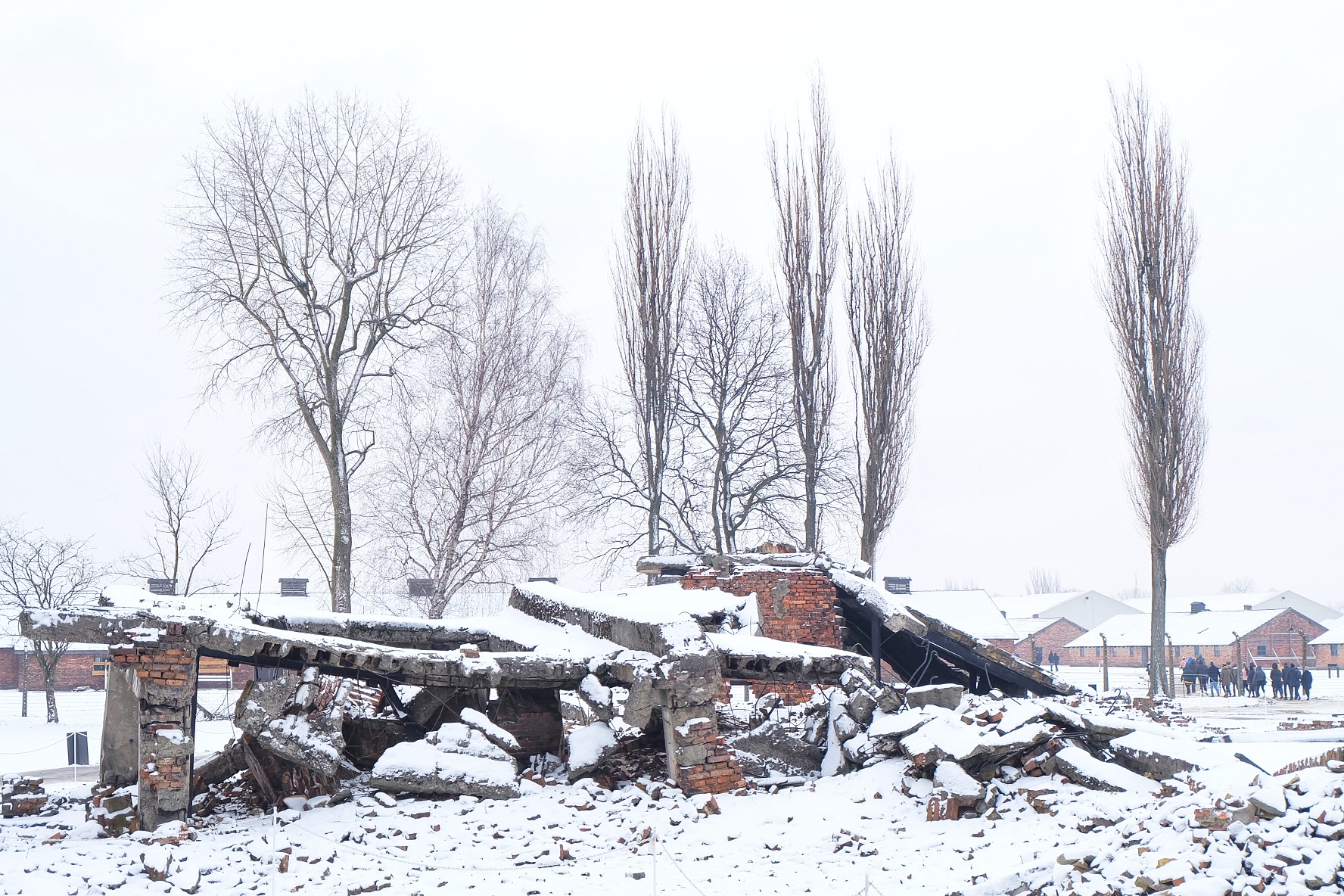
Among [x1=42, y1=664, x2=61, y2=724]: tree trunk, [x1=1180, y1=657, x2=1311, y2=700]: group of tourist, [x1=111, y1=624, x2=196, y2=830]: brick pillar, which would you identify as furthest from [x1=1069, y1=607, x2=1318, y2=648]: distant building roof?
[x1=111, y1=624, x2=196, y2=830]: brick pillar

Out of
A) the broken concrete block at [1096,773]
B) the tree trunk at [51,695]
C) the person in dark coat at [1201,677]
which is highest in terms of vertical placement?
the broken concrete block at [1096,773]

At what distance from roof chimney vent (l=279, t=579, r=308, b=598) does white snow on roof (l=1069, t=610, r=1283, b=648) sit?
33.3m

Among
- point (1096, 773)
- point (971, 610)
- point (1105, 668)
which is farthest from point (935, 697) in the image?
point (971, 610)

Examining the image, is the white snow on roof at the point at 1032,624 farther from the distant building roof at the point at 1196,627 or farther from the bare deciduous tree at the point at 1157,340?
the bare deciduous tree at the point at 1157,340

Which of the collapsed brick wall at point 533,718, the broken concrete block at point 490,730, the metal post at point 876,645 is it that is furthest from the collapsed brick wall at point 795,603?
the broken concrete block at point 490,730

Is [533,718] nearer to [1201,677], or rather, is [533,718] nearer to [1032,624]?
[1201,677]

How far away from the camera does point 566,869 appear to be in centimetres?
770

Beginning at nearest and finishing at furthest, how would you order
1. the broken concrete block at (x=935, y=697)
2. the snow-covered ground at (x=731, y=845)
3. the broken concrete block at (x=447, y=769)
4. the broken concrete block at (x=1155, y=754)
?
the snow-covered ground at (x=731, y=845) → the broken concrete block at (x=1155, y=754) → the broken concrete block at (x=447, y=769) → the broken concrete block at (x=935, y=697)

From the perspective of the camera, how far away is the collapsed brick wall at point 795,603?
14.4 meters

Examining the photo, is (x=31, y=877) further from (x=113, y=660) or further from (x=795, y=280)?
(x=795, y=280)

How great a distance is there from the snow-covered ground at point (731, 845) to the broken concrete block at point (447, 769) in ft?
0.59

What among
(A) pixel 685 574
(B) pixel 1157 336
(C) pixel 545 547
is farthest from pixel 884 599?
(B) pixel 1157 336

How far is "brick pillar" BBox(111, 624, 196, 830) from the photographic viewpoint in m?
8.65

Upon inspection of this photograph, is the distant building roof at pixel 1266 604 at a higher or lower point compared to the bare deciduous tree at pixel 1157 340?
lower
